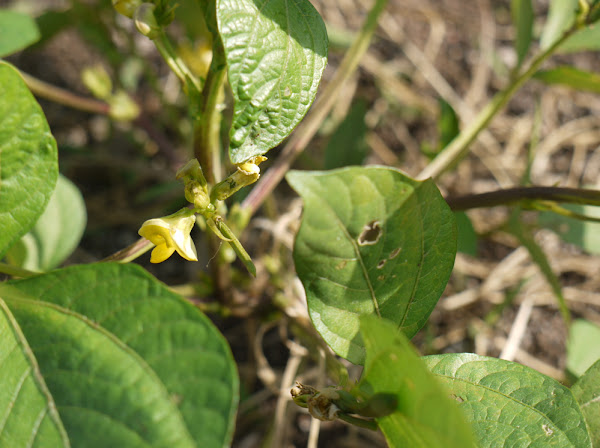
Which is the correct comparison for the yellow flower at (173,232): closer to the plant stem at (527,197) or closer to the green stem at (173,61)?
the green stem at (173,61)

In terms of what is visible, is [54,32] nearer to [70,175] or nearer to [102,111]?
[102,111]

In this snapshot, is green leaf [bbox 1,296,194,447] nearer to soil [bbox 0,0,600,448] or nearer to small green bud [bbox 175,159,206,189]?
small green bud [bbox 175,159,206,189]

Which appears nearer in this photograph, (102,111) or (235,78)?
(235,78)

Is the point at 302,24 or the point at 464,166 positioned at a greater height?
the point at 302,24

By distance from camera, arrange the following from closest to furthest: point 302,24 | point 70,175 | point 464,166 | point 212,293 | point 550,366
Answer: point 302,24 → point 212,293 → point 550,366 → point 70,175 → point 464,166

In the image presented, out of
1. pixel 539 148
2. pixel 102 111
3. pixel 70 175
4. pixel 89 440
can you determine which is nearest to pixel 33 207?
pixel 89 440
